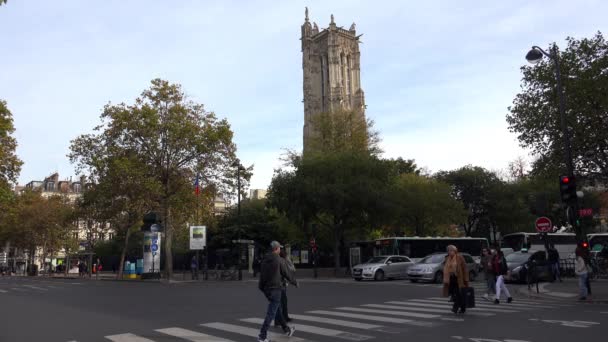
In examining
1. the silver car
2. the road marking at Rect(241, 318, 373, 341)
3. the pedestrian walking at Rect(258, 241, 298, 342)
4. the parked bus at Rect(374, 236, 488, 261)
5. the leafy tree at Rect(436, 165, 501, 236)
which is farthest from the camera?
the leafy tree at Rect(436, 165, 501, 236)

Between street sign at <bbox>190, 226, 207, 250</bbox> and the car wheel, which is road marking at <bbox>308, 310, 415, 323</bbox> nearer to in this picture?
the car wheel

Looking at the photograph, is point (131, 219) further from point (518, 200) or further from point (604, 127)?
point (518, 200)

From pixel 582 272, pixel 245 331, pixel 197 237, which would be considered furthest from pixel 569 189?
pixel 197 237

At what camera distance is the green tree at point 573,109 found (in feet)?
81.6

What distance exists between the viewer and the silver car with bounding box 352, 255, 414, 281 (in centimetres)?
3102

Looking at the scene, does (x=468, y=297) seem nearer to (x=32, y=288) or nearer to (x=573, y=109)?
(x=573, y=109)

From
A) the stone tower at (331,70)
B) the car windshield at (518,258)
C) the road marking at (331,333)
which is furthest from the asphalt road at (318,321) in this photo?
the stone tower at (331,70)

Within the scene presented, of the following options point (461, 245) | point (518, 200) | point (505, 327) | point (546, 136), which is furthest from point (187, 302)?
point (518, 200)

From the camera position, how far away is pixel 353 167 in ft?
130

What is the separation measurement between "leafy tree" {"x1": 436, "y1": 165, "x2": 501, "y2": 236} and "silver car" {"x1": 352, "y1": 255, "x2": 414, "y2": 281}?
108 feet

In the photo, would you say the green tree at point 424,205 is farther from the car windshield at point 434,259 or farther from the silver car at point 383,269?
the car windshield at point 434,259

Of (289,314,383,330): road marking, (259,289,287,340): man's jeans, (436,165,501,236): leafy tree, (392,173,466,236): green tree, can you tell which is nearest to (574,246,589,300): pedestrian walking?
(289,314,383,330): road marking

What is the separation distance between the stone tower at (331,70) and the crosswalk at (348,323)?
84063 mm

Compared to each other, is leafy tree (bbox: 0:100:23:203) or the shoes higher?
leafy tree (bbox: 0:100:23:203)
